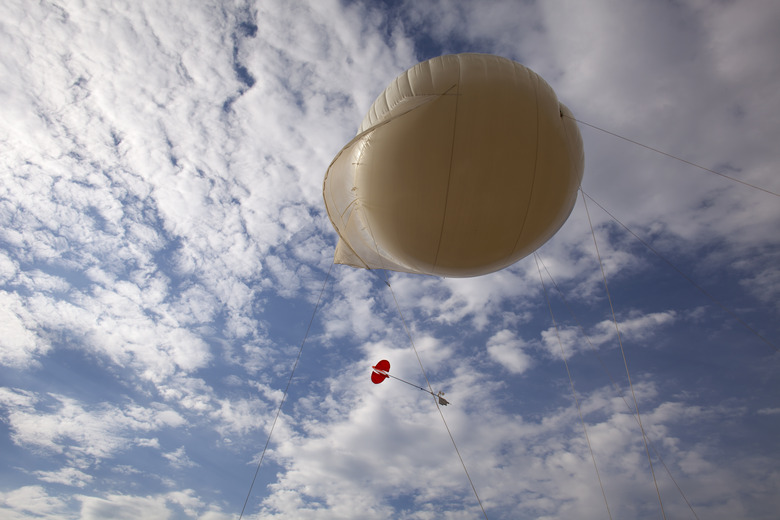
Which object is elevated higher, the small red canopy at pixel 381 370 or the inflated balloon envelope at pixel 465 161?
the inflated balloon envelope at pixel 465 161

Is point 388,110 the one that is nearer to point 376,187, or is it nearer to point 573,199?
point 376,187

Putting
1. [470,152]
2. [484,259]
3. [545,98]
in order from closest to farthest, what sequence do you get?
[470,152] → [545,98] → [484,259]

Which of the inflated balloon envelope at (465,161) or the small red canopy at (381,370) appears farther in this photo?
the small red canopy at (381,370)

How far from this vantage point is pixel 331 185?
676 centimetres

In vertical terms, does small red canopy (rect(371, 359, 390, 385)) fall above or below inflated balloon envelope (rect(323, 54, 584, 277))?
below

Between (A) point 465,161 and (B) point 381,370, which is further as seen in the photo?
(B) point 381,370

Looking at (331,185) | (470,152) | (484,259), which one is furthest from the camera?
(331,185)

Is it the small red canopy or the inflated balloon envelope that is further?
the small red canopy

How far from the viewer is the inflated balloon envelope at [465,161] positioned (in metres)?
5.37

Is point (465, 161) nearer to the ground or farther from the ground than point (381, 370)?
farther from the ground

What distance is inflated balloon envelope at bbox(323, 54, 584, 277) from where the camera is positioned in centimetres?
537

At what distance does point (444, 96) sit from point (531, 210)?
1984mm

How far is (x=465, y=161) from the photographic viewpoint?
17.5 ft

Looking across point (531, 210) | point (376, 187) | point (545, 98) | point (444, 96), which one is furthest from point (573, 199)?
point (376, 187)
